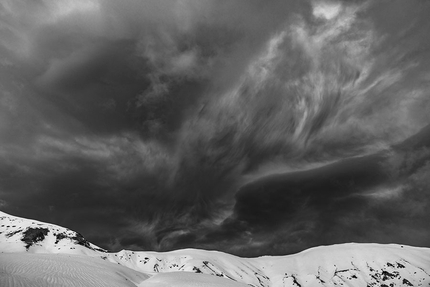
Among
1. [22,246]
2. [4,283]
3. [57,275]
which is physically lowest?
[4,283]

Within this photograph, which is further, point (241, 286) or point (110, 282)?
point (241, 286)

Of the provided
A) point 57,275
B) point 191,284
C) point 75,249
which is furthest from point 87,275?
point 75,249

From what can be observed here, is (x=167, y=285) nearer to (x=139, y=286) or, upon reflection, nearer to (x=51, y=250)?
(x=139, y=286)

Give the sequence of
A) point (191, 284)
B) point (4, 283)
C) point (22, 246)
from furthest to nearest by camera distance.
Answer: point (22, 246)
point (191, 284)
point (4, 283)

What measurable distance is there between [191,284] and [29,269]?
80.5ft

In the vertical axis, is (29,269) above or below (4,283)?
above

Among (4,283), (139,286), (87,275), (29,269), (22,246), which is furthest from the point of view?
(22,246)

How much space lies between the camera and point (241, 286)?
160ft

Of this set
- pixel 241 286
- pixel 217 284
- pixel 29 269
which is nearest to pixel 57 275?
pixel 29 269

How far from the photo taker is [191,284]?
47.1m

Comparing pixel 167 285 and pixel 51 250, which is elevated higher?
pixel 51 250

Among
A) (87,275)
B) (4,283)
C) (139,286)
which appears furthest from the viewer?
(139,286)

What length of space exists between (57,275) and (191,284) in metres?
21.8

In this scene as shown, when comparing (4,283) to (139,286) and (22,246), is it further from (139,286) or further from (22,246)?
(22,246)
